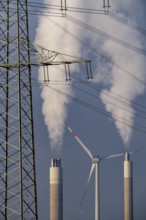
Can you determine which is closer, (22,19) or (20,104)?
(20,104)

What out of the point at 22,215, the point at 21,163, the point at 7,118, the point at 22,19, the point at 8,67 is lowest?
the point at 22,215

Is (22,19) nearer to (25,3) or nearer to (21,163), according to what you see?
(25,3)

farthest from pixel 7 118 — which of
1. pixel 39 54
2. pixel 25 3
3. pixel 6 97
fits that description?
pixel 25 3

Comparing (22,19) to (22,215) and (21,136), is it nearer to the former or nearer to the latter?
(21,136)

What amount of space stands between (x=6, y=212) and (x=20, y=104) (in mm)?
8115

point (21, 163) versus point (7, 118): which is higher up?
point (7, 118)

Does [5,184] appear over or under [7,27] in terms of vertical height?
under

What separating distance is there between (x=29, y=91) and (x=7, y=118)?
2.67 m

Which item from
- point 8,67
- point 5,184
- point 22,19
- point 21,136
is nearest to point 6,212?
point 5,184

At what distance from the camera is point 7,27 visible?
6200cm

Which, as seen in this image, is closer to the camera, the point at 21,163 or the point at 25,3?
the point at 21,163

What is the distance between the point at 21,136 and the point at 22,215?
5.70 metres

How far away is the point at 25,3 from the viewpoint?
6266cm

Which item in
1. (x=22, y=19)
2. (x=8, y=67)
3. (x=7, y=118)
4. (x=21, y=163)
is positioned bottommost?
(x=21, y=163)
